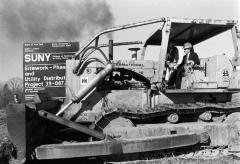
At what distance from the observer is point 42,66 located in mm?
12375

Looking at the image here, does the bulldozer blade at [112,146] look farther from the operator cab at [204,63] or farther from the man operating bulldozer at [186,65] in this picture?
the man operating bulldozer at [186,65]

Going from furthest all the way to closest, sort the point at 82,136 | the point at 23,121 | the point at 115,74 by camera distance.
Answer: the point at 115,74
the point at 82,136
the point at 23,121

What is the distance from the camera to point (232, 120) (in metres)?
7.76

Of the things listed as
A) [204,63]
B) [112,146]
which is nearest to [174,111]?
[112,146]

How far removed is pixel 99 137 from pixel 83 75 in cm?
188

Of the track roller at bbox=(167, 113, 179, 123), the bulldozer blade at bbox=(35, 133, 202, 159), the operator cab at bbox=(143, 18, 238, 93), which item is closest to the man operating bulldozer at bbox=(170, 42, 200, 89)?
the operator cab at bbox=(143, 18, 238, 93)

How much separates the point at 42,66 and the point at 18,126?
6.18 m

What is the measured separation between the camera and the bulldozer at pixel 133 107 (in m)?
6.70

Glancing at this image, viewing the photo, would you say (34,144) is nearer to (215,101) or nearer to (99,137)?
(99,137)

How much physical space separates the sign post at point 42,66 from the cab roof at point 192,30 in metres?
3.57

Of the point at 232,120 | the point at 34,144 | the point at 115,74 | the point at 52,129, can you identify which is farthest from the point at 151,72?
the point at 34,144

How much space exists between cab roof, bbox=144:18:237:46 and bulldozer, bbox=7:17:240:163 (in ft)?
0.08

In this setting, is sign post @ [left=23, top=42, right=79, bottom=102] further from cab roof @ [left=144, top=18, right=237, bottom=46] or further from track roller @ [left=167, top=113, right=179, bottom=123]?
track roller @ [left=167, top=113, right=179, bottom=123]

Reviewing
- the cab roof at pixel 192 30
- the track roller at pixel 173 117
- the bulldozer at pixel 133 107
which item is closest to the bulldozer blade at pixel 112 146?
the bulldozer at pixel 133 107
